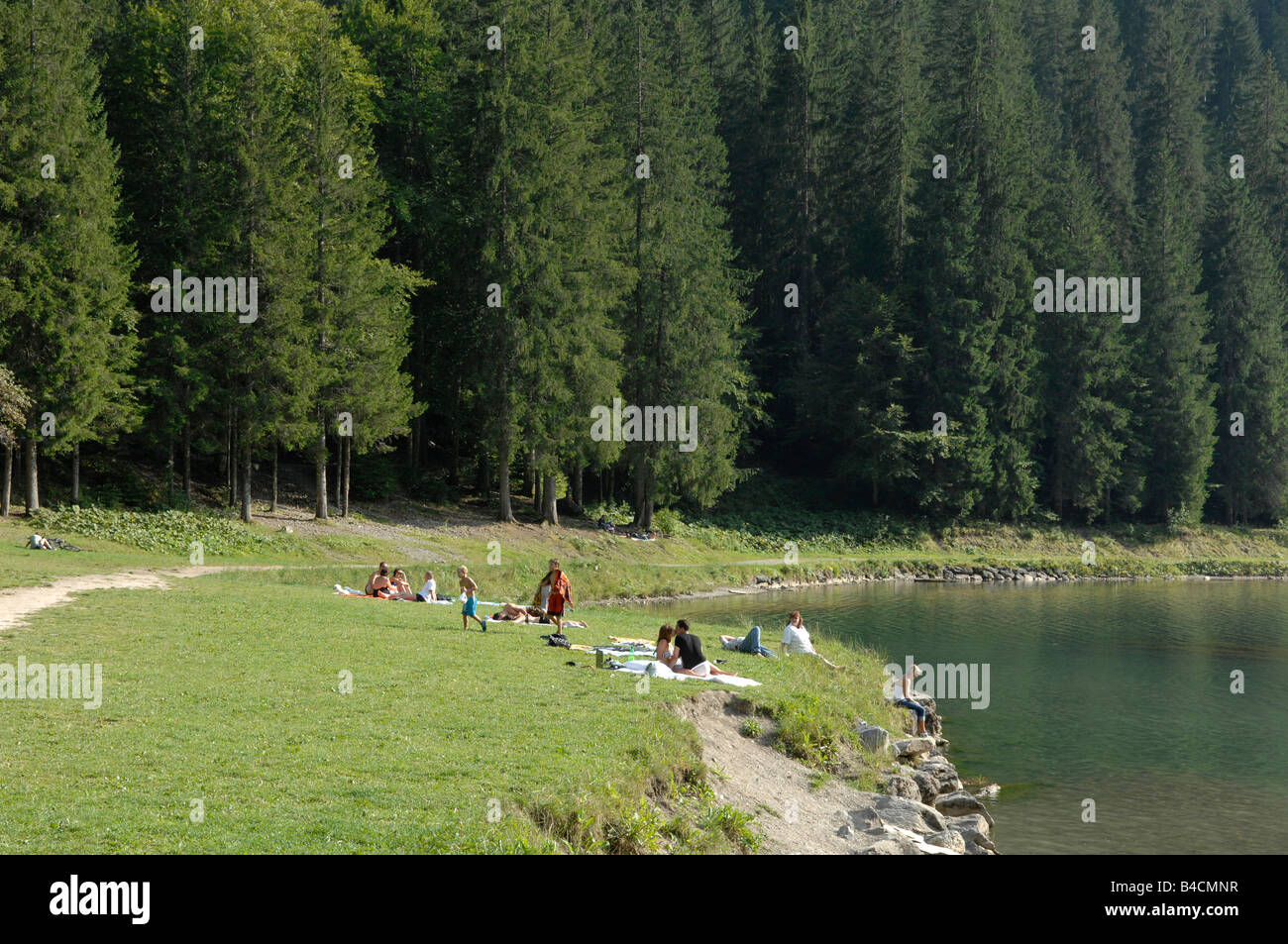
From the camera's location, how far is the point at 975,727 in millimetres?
23938

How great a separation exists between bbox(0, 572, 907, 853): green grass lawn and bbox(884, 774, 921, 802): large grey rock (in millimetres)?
1544

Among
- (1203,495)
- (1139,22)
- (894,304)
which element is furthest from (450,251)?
(1139,22)

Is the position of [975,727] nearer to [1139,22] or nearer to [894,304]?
[894,304]

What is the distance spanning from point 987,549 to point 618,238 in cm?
2739

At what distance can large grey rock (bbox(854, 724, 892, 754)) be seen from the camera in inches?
746

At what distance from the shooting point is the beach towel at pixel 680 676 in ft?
62.5

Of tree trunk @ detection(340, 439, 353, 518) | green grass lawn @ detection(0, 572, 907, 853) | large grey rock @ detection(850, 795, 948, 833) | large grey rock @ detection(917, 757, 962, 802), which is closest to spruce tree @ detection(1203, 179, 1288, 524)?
tree trunk @ detection(340, 439, 353, 518)

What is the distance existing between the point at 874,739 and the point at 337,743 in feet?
32.6

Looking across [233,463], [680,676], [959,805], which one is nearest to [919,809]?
[959,805]

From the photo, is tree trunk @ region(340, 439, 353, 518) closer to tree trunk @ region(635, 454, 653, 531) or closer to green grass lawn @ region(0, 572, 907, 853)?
tree trunk @ region(635, 454, 653, 531)

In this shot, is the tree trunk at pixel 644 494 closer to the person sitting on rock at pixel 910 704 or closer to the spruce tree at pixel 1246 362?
the person sitting on rock at pixel 910 704

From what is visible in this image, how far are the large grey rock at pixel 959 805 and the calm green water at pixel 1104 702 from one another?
41cm

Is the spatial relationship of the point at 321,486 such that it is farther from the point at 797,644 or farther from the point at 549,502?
the point at 797,644

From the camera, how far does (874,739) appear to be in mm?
19141
